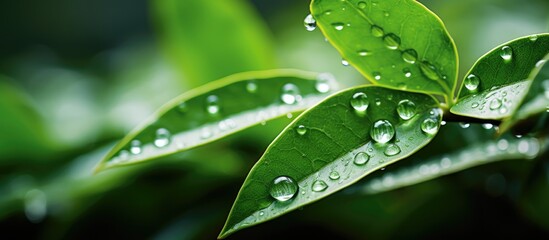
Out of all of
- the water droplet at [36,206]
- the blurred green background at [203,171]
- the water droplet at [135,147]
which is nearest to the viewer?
the water droplet at [135,147]

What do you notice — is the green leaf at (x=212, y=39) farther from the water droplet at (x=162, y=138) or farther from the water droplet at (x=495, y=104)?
the water droplet at (x=495, y=104)

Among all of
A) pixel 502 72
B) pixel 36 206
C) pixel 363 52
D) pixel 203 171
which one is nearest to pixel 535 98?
pixel 502 72

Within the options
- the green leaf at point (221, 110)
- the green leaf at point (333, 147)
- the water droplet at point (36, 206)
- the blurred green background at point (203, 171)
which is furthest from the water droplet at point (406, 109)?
the water droplet at point (36, 206)

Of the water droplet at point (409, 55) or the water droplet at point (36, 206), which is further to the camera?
the water droplet at point (36, 206)

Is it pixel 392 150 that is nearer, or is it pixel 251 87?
pixel 392 150

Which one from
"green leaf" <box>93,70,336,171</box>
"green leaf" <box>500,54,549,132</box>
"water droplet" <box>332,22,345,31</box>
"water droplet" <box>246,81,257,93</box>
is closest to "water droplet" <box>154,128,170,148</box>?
"green leaf" <box>93,70,336,171</box>

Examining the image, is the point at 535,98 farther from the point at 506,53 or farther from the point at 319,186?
the point at 319,186
